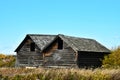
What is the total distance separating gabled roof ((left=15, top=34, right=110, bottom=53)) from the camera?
4528 cm

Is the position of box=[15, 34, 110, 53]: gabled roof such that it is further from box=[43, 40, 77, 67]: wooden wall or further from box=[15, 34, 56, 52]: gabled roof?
box=[43, 40, 77, 67]: wooden wall

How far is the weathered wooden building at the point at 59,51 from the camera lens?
45.2 metres

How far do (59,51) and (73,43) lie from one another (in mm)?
2506

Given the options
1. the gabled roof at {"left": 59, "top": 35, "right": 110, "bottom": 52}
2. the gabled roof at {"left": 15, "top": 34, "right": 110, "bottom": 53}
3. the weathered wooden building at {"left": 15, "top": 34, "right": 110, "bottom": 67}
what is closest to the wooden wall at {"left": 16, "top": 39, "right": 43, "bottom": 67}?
the weathered wooden building at {"left": 15, "top": 34, "right": 110, "bottom": 67}

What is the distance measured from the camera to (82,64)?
45.5 m

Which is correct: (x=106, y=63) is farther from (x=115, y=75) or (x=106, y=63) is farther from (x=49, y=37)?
(x=115, y=75)

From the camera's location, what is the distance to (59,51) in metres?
46.9

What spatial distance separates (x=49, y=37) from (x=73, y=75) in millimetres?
30091

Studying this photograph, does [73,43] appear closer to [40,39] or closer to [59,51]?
[59,51]

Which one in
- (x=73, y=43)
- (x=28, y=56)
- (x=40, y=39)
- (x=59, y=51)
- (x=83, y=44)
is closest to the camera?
(x=73, y=43)

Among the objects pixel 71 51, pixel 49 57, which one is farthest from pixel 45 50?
pixel 71 51

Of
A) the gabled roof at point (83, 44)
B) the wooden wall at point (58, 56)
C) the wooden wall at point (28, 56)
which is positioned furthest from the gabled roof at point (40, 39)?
the gabled roof at point (83, 44)

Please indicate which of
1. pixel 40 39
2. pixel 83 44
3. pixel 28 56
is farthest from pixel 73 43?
pixel 28 56

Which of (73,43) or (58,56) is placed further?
(58,56)
